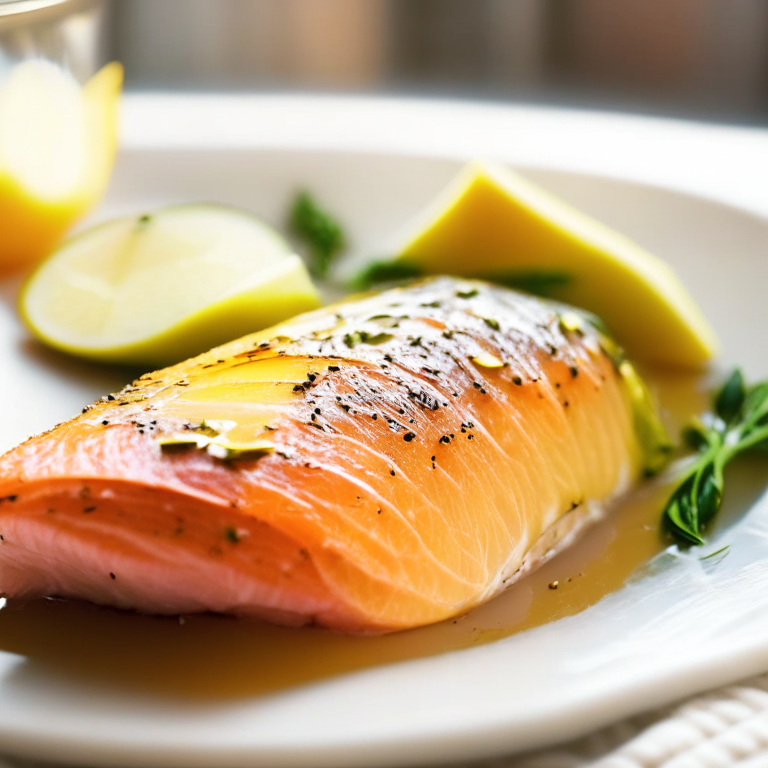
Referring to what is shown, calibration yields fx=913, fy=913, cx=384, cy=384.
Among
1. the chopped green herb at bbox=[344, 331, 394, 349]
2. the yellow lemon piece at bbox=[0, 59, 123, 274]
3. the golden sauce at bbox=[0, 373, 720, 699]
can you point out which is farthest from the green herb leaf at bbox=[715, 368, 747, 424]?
the yellow lemon piece at bbox=[0, 59, 123, 274]

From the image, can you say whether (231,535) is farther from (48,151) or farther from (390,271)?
(48,151)

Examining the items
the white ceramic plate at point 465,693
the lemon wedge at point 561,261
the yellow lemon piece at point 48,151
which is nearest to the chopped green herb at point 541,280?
the lemon wedge at point 561,261

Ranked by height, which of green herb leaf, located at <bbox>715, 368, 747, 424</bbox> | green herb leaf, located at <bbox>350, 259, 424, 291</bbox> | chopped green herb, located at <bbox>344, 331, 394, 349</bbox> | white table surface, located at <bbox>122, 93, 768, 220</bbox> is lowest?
green herb leaf, located at <bbox>715, 368, 747, 424</bbox>

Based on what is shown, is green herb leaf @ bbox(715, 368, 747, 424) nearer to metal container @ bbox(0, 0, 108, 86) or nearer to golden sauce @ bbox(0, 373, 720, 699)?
golden sauce @ bbox(0, 373, 720, 699)

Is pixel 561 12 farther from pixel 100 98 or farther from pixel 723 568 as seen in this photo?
pixel 723 568

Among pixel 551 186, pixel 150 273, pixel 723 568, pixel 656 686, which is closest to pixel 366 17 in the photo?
pixel 551 186

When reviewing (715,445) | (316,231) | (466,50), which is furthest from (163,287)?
(466,50)

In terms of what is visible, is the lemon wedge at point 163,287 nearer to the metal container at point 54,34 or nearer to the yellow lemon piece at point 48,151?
the yellow lemon piece at point 48,151
